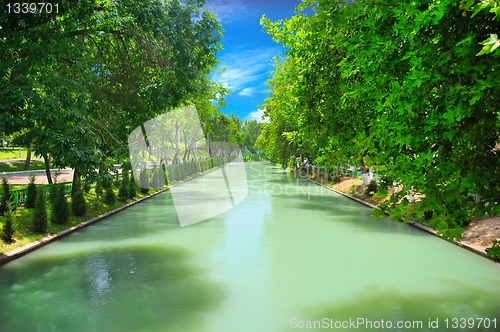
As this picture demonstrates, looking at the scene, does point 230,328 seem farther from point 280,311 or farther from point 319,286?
point 319,286

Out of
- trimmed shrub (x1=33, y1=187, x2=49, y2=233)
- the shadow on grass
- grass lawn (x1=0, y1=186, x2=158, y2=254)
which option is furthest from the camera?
trimmed shrub (x1=33, y1=187, x2=49, y2=233)

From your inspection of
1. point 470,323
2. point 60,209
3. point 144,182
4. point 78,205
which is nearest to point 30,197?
point 78,205

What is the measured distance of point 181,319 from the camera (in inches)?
217

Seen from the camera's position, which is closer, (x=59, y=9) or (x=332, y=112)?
(x=59, y=9)

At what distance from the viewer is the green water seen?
563 centimetres

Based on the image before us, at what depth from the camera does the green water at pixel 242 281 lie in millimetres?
5629

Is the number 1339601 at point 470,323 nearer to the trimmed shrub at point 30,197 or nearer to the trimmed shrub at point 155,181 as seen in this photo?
the trimmed shrub at point 30,197

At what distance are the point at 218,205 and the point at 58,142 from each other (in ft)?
33.6

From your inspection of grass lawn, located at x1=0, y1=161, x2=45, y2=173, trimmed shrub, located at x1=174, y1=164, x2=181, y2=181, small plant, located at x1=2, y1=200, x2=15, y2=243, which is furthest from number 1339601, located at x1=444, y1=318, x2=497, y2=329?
grass lawn, located at x1=0, y1=161, x2=45, y2=173

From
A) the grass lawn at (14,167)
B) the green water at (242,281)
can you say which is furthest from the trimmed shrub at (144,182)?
the grass lawn at (14,167)

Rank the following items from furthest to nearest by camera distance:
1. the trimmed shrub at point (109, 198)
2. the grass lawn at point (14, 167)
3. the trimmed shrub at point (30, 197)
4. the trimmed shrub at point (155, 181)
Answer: the grass lawn at point (14, 167) → the trimmed shrub at point (155, 181) → the trimmed shrub at point (109, 198) → the trimmed shrub at point (30, 197)

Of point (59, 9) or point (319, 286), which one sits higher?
point (59, 9)

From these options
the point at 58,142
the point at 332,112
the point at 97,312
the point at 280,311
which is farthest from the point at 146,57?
the point at 280,311

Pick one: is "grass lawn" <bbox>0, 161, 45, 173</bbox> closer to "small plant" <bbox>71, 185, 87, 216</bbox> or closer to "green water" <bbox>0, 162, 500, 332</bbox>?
"small plant" <bbox>71, 185, 87, 216</bbox>
